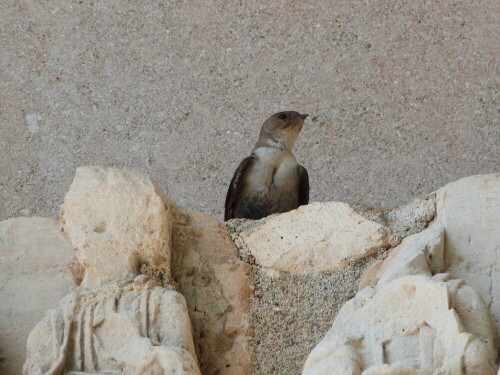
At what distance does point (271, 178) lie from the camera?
471cm

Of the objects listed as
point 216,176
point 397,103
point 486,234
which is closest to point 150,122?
point 216,176

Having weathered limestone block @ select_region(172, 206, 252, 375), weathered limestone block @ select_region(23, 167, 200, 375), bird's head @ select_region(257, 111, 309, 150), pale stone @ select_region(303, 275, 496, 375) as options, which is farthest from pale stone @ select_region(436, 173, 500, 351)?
bird's head @ select_region(257, 111, 309, 150)

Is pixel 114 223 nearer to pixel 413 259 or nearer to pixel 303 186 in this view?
pixel 413 259

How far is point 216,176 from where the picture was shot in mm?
4859

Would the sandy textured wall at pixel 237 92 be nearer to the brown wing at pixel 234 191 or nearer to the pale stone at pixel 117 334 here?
the brown wing at pixel 234 191

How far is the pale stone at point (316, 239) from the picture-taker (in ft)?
11.4

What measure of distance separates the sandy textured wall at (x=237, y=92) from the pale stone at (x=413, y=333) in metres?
1.69

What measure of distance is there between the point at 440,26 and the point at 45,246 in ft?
6.49

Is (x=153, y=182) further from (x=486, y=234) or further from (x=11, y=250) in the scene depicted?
(x=486, y=234)

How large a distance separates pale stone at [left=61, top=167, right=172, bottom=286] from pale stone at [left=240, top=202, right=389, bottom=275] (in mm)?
A: 275

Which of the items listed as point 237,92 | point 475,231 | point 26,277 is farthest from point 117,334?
point 237,92

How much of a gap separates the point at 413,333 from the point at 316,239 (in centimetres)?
62

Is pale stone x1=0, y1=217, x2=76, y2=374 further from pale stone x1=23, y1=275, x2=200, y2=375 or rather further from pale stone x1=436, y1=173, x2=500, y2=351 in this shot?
pale stone x1=436, y1=173, x2=500, y2=351

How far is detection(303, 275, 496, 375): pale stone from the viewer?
9.27ft
